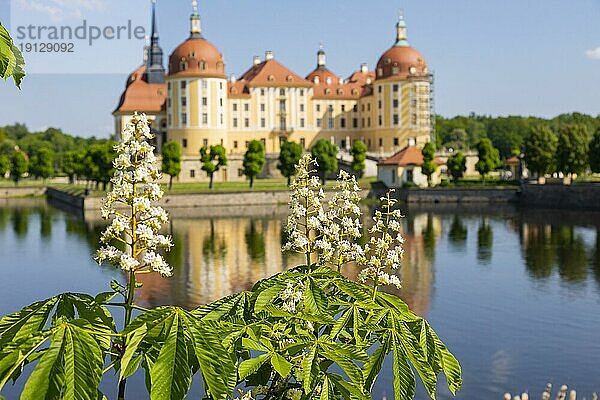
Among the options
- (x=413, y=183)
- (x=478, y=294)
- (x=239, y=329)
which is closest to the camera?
(x=239, y=329)

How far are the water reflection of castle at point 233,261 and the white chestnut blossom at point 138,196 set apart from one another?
39.3ft

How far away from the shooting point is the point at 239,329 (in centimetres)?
237

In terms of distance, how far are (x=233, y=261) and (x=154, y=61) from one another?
4594cm

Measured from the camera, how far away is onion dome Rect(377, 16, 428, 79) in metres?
56.8

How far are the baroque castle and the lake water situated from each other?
19619mm

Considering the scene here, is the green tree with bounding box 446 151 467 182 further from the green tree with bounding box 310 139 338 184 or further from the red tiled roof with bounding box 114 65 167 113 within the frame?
the red tiled roof with bounding box 114 65 167 113

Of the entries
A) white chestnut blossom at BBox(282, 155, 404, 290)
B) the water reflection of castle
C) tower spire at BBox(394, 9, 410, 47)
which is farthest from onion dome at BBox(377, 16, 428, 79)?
white chestnut blossom at BBox(282, 155, 404, 290)

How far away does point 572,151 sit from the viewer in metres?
41.8

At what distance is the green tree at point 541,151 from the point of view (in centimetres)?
4347

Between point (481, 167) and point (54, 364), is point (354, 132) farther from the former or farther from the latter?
point (54, 364)

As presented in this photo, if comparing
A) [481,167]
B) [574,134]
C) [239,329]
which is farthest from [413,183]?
[239,329]

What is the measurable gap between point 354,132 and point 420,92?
259 inches

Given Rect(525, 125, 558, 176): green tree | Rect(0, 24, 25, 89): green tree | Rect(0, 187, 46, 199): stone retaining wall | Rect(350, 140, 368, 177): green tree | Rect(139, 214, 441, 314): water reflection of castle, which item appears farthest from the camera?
Rect(0, 187, 46, 199): stone retaining wall

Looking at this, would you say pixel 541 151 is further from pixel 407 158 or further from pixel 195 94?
pixel 195 94
